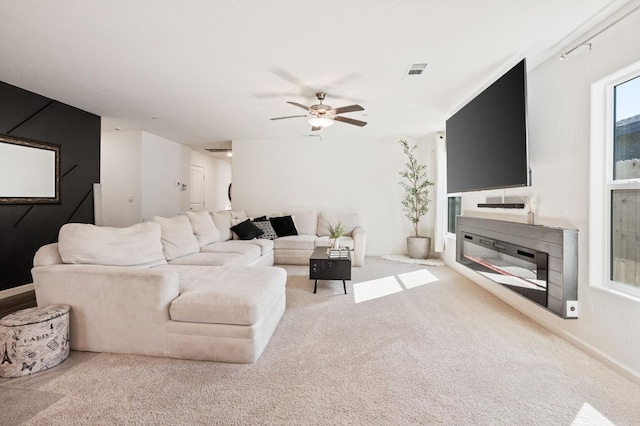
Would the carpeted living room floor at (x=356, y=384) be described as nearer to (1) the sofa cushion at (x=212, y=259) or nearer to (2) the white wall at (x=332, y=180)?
(1) the sofa cushion at (x=212, y=259)

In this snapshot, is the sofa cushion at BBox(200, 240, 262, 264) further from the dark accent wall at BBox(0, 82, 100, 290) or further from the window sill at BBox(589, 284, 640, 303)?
the window sill at BBox(589, 284, 640, 303)

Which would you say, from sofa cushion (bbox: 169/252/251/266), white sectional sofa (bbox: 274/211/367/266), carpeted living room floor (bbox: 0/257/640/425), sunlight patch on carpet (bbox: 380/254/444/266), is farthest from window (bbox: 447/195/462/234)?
sofa cushion (bbox: 169/252/251/266)

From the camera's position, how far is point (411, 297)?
3.47m

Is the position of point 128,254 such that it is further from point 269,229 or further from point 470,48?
point 470,48

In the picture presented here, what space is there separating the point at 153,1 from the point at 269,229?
3.78 m

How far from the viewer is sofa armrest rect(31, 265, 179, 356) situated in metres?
2.05

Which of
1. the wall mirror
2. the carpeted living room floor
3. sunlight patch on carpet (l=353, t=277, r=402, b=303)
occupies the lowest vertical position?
the carpeted living room floor

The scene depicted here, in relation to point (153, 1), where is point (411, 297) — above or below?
below

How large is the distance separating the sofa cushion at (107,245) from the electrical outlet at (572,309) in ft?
11.7

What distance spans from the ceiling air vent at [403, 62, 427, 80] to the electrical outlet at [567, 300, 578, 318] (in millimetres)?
2418

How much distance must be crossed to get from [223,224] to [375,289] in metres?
2.75

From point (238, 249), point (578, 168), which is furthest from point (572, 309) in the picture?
point (238, 249)

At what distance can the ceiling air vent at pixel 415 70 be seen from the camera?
283 centimetres

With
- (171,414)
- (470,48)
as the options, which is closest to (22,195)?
(171,414)
